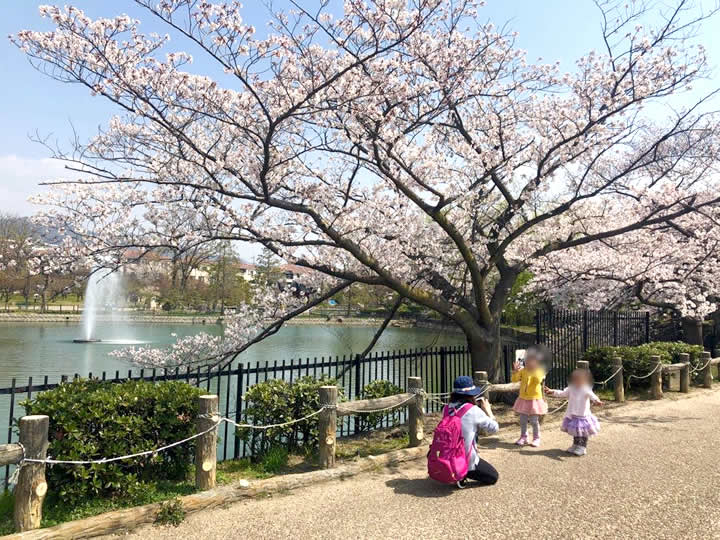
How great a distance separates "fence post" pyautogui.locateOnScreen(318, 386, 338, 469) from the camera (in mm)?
5980

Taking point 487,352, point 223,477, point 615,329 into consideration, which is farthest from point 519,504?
point 615,329

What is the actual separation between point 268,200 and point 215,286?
54.1m

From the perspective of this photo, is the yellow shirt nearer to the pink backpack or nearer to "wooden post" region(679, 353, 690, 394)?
the pink backpack

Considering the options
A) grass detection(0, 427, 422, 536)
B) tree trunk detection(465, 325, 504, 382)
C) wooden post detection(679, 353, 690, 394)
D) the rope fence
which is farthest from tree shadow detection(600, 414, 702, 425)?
grass detection(0, 427, 422, 536)

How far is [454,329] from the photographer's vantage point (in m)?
46.1

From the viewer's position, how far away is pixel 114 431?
15.9 feet

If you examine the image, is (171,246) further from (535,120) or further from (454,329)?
(454,329)

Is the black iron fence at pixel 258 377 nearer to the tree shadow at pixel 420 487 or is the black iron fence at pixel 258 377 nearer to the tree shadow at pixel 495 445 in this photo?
the tree shadow at pixel 495 445

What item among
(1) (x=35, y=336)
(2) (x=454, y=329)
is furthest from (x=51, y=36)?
(2) (x=454, y=329)

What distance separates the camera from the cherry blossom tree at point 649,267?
13234 millimetres

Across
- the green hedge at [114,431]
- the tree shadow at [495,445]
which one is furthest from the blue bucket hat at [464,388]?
the green hedge at [114,431]

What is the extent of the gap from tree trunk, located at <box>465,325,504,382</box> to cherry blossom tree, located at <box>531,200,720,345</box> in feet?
8.26

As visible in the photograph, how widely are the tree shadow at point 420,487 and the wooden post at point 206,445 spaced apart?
6.35 ft

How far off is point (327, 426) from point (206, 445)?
1441mm
